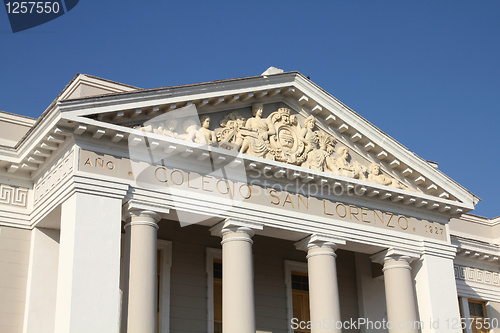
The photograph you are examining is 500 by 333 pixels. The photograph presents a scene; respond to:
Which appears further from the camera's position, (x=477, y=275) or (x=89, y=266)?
(x=477, y=275)

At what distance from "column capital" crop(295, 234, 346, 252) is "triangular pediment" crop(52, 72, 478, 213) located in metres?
1.73

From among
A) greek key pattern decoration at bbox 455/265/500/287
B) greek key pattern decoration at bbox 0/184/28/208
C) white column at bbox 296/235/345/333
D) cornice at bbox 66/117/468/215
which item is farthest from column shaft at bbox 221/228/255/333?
greek key pattern decoration at bbox 455/265/500/287

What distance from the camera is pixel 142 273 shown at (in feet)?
61.6

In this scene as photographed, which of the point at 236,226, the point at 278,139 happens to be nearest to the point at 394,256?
the point at 278,139

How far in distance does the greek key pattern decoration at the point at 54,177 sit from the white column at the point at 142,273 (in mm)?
1876

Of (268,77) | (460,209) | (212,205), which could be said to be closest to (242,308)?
(212,205)

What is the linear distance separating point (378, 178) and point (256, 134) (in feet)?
13.8

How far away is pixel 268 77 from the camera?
2212 centimetres

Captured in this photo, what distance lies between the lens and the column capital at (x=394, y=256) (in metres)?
23.2

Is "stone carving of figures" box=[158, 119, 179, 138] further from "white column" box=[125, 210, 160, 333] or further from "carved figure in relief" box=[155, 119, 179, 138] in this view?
"white column" box=[125, 210, 160, 333]

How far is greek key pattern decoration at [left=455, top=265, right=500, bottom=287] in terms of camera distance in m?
27.6

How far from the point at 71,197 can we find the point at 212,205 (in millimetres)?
3694

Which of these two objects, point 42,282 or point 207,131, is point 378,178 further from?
point 42,282

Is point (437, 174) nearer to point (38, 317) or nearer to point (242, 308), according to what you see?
point (242, 308)
